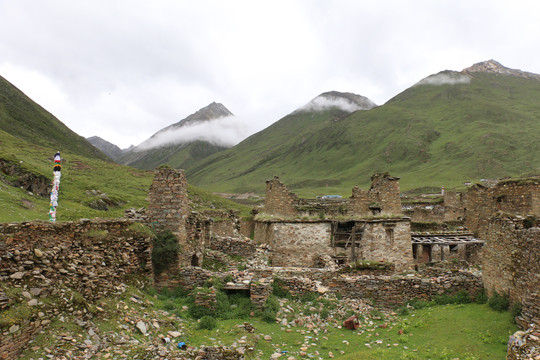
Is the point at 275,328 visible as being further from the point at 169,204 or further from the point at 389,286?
the point at 169,204

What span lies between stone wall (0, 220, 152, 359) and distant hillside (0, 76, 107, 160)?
379 feet

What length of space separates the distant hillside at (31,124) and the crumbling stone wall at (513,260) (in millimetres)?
122864

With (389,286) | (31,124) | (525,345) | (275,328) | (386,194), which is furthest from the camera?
(31,124)

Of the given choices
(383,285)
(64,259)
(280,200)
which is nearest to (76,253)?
(64,259)

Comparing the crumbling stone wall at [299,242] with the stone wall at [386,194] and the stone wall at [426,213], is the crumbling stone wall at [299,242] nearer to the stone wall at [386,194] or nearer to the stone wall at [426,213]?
the stone wall at [386,194]

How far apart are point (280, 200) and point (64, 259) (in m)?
17.9

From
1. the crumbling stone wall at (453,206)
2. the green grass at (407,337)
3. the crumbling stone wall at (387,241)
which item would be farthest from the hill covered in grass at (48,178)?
the crumbling stone wall at (453,206)

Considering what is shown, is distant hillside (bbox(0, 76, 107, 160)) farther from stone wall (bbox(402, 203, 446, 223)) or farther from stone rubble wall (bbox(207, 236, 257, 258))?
stone rubble wall (bbox(207, 236, 257, 258))

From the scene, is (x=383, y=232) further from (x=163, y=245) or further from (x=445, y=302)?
(x=163, y=245)

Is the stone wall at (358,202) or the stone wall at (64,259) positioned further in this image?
the stone wall at (358,202)

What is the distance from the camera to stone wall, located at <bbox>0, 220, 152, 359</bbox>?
25.5ft

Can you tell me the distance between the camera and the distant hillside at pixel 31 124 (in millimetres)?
112188

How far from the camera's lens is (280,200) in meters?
25.8

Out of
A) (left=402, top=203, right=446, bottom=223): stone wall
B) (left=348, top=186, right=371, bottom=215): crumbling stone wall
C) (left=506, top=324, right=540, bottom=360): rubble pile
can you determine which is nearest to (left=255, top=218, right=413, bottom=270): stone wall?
(left=348, top=186, right=371, bottom=215): crumbling stone wall
